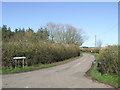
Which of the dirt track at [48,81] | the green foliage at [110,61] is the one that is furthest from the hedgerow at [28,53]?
the green foliage at [110,61]

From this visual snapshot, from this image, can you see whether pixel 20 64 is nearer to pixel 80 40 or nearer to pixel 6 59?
pixel 6 59

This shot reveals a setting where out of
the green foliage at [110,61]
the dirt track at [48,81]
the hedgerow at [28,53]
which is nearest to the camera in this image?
the dirt track at [48,81]

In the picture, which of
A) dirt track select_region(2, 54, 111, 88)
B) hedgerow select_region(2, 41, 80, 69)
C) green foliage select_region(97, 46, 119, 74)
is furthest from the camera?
hedgerow select_region(2, 41, 80, 69)

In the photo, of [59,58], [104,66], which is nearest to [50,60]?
[59,58]

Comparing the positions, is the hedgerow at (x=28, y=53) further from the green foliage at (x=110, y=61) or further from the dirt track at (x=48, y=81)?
the green foliage at (x=110, y=61)

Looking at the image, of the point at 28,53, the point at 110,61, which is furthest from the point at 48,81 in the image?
the point at 28,53

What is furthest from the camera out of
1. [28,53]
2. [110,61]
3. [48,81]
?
[28,53]

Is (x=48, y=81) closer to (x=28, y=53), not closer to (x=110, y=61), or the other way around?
(x=110, y=61)

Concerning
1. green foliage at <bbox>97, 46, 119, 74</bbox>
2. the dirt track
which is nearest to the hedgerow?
the dirt track

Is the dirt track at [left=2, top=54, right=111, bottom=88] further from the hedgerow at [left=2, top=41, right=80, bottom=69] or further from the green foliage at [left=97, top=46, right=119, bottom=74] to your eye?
the hedgerow at [left=2, top=41, right=80, bottom=69]

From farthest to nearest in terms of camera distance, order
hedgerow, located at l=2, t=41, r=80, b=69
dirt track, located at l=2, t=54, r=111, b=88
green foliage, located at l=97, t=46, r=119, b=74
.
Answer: hedgerow, located at l=2, t=41, r=80, b=69 → green foliage, located at l=97, t=46, r=119, b=74 → dirt track, located at l=2, t=54, r=111, b=88

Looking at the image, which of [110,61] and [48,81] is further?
[110,61]

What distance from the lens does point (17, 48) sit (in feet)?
66.8

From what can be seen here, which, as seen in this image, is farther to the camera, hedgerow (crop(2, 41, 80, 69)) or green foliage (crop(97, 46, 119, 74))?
hedgerow (crop(2, 41, 80, 69))
